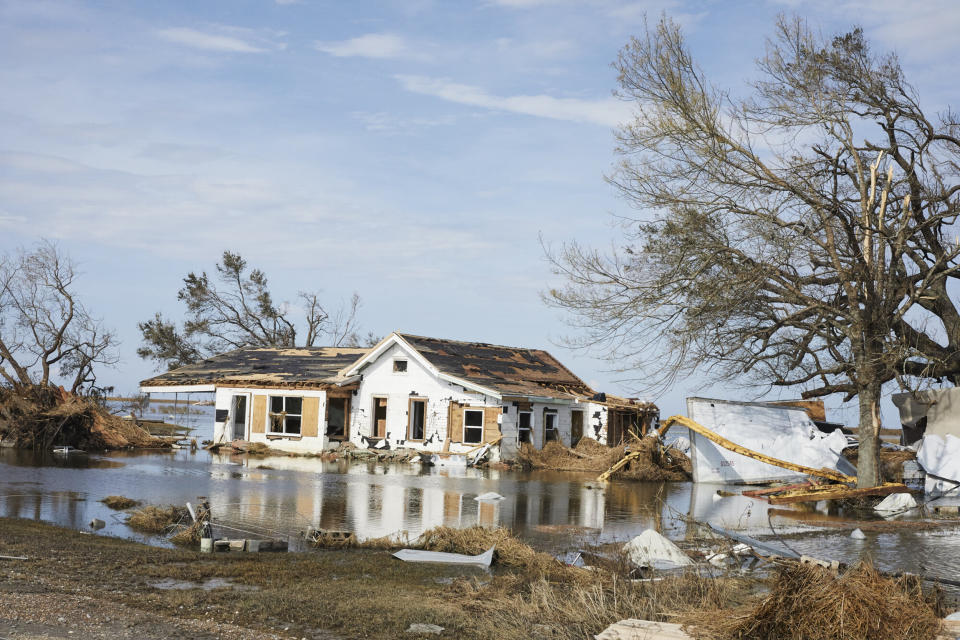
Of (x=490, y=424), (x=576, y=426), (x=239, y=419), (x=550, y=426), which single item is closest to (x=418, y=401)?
(x=490, y=424)

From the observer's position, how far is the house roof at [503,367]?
109 feet

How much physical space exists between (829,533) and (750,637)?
10016mm

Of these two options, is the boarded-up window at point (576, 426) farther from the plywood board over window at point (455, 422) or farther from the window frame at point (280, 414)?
the window frame at point (280, 414)

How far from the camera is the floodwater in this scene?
13700 millimetres

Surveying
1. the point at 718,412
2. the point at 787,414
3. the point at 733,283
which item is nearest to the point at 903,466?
the point at 787,414

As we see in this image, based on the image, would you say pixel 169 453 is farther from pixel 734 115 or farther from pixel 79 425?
pixel 734 115

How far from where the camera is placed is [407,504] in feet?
58.7

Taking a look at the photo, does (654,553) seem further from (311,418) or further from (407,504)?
(311,418)

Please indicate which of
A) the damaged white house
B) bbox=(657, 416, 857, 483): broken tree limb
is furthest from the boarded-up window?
bbox=(657, 416, 857, 483): broken tree limb

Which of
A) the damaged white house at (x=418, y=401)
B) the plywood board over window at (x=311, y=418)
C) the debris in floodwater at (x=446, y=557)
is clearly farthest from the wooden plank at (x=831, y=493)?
the plywood board over window at (x=311, y=418)

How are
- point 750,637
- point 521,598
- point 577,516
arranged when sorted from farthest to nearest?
point 577,516, point 521,598, point 750,637

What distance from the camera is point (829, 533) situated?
15383 millimetres

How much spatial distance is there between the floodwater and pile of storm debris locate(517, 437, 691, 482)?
3.50 feet

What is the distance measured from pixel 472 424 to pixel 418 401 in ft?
8.69
